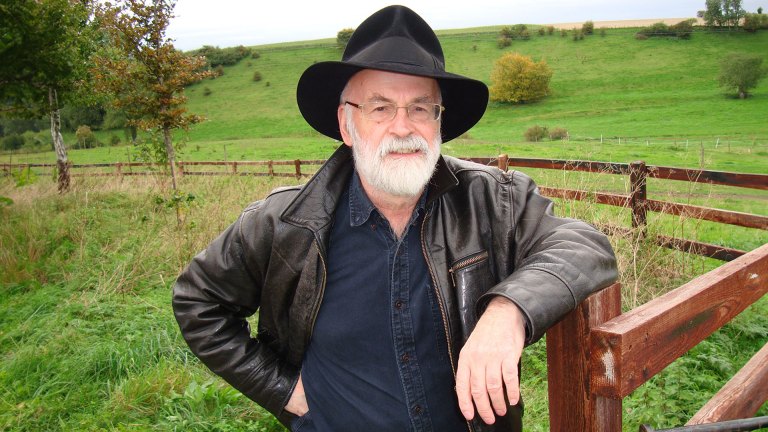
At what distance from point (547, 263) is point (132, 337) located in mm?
4252

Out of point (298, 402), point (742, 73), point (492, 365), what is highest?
point (742, 73)

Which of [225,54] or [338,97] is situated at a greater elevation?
[225,54]

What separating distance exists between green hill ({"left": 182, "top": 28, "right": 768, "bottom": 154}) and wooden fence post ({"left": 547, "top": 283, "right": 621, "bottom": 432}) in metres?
30.4

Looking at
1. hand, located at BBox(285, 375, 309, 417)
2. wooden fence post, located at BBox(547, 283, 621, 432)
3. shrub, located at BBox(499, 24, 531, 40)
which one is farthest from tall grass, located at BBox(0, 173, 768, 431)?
shrub, located at BBox(499, 24, 531, 40)

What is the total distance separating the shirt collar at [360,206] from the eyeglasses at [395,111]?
0.32m

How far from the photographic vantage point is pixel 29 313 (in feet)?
17.9

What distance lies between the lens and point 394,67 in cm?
201

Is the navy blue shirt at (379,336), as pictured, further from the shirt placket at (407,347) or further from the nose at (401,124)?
the nose at (401,124)

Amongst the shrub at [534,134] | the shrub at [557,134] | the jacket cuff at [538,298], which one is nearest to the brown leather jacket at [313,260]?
the jacket cuff at [538,298]

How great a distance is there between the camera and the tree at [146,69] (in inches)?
317

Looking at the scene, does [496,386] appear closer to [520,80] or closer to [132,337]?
[132,337]

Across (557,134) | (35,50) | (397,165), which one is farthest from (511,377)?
(557,134)

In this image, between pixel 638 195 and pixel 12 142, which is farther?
pixel 12 142

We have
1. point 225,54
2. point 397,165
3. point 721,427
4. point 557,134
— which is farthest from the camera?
point 225,54
